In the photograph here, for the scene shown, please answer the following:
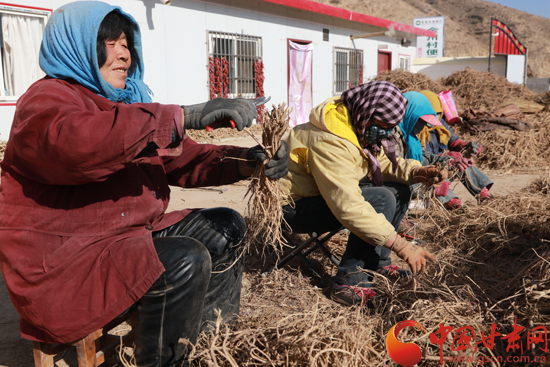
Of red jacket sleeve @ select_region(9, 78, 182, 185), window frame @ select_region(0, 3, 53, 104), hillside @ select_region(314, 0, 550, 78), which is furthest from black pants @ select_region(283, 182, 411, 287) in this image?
→ hillside @ select_region(314, 0, 550, 78)

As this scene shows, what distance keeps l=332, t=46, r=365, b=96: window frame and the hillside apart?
18358 mm

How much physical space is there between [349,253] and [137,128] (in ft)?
4.90

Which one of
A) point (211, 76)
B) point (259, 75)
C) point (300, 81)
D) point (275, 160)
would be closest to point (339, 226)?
point (275, 160)

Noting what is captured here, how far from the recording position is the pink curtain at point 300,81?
9.77m

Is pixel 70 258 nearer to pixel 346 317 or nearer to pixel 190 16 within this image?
pixel 346 317

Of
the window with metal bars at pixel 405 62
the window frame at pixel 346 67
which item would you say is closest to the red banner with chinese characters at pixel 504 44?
the window with metal bars at pixel 405 62

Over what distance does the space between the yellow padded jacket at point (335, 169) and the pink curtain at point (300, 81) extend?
7.39 meters

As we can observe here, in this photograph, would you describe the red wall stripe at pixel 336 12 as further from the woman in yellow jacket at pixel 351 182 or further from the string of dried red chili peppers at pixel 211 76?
the woman in yellow jacket at pixel 351 182

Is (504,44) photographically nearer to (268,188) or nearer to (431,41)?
(431,41)

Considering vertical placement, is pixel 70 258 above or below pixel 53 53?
below

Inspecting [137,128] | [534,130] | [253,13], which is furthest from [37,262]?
[253,13]

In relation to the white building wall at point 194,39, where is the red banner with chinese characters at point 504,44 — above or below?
above

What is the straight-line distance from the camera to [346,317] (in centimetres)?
178

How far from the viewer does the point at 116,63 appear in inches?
66.1
